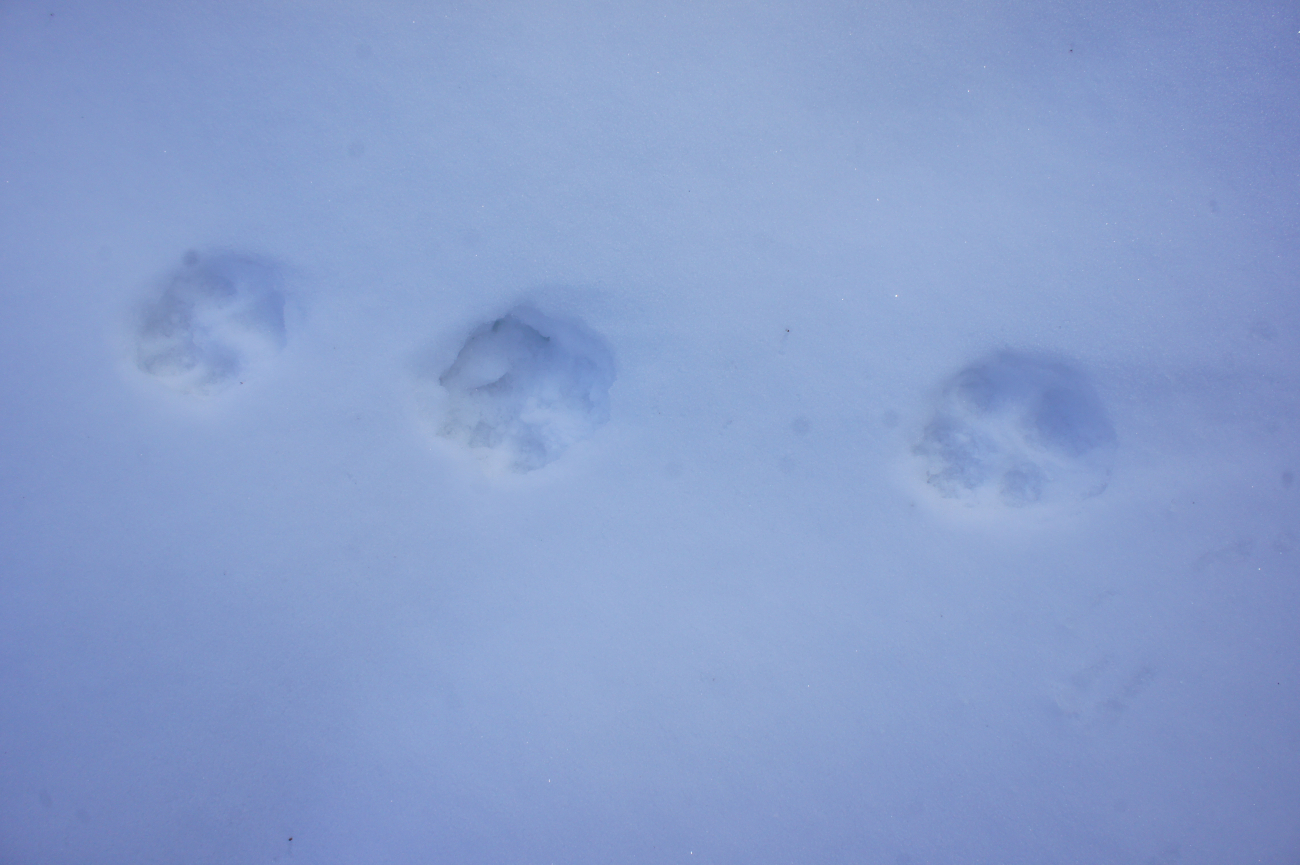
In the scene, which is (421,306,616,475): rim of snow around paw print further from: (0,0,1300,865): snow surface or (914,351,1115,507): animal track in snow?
(914,351,1115,507): animal track in snow

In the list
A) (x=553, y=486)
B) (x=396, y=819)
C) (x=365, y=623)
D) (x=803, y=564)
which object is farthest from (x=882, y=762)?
(x=365, y=623)

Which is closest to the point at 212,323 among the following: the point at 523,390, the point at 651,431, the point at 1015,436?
the point at 523,390

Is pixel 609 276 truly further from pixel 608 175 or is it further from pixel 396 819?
pixel 396 819

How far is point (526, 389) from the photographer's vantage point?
7.91 feet

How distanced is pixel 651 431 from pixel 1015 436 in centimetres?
135

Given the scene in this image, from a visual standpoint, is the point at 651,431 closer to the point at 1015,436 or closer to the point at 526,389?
the point at 526,389

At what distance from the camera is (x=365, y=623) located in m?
2.59

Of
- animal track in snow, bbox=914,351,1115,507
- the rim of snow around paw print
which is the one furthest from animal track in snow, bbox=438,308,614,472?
animal track in snow, bbox=914,351,1115,507

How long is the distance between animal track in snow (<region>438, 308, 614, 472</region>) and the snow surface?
19 mm

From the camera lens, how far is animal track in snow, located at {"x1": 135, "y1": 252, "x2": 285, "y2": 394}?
8.07ft

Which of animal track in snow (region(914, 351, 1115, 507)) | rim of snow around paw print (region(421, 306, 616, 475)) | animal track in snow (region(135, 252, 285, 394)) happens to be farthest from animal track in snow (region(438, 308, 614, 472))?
animal track in snow (region(914, 351, 1115, 507))

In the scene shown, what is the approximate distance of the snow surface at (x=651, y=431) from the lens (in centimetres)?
244

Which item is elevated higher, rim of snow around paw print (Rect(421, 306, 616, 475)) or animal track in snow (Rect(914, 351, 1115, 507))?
animal track in snow (Rect(914, 351, 1115, 507))

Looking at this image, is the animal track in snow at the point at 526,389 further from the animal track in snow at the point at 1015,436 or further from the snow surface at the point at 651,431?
the animal track in snow at the point at 1015,436
